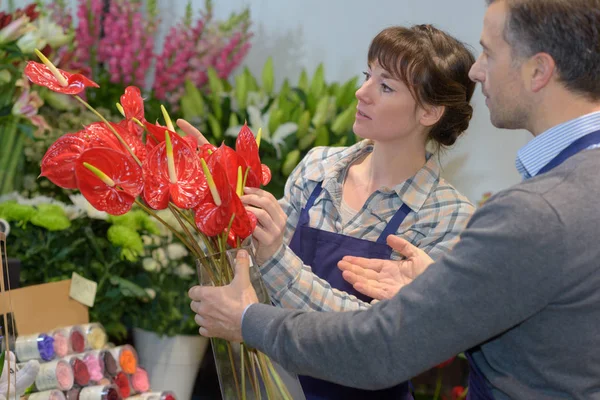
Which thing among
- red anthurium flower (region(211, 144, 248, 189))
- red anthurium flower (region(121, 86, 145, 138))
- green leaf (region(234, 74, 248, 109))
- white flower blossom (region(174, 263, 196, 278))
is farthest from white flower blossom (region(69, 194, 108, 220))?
red anthurium flower (region(211, 144, 248, 189))

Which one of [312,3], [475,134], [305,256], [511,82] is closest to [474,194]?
[475,134]

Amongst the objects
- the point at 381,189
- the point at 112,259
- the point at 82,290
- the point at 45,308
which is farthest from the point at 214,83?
the point at 381,189

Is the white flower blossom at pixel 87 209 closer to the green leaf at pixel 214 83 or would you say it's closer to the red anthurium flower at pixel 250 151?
the green leaf at pixel 214 83

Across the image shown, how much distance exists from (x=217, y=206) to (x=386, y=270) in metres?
Result: 0.55

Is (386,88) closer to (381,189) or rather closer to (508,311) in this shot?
(381,189)

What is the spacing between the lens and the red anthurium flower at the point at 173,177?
4.37 feet

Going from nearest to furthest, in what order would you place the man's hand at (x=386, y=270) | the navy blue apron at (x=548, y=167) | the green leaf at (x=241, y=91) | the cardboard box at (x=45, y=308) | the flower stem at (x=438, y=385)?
1. the navy blue apron at (x=548, y=167)
2. the man's hand at (x=386, y=270)
3. the cardboard box at (x=45, y=308)
4. the green leaf at (x=241, y=91)
5. the flower stem at (x=438, y=385)

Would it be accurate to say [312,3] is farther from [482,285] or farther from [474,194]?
[482,285]

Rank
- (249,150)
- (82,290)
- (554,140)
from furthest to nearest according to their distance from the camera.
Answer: (82,290) → (249,150) → (554,140)

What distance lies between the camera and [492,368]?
1304 mm

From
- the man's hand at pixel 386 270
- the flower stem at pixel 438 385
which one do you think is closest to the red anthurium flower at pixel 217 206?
the man's hand at pixel 386 270

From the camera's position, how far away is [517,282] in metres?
1.12

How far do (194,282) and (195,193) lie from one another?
61.0 inches

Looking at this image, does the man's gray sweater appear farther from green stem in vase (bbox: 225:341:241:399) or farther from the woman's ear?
the woman's ear
